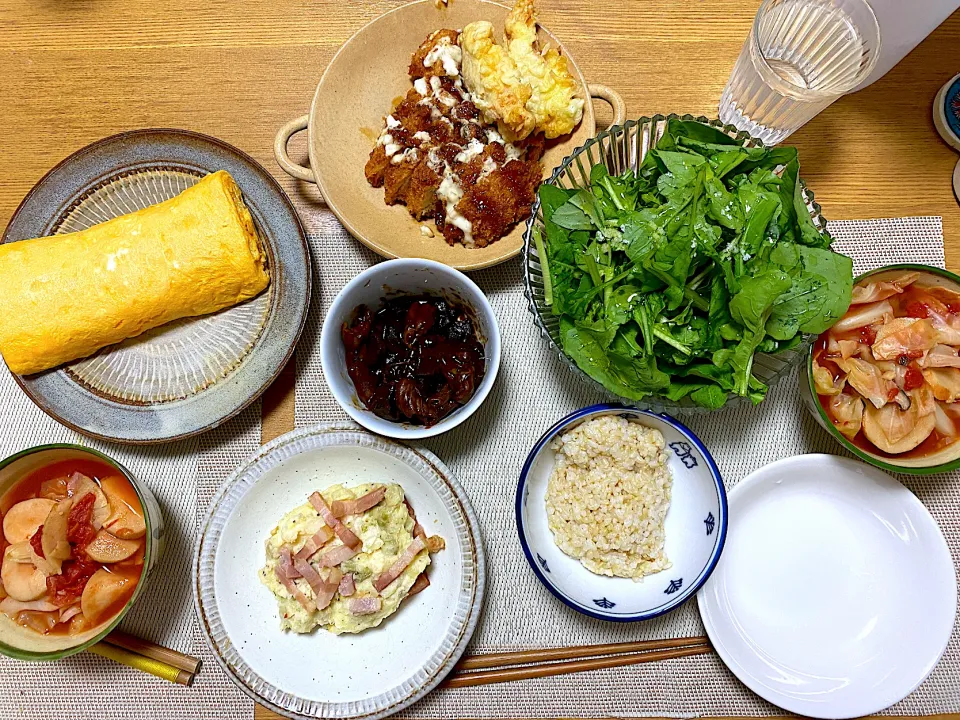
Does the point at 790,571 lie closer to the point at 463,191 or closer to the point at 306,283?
the point at 463,191

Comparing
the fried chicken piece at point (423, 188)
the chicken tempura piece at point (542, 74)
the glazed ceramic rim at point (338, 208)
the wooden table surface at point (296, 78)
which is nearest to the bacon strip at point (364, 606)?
the glazed ceramic rim at point (338, 208)

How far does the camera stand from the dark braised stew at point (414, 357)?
1.48 meters

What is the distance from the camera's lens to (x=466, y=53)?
5.23 ft

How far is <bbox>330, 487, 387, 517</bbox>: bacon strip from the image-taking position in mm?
1549

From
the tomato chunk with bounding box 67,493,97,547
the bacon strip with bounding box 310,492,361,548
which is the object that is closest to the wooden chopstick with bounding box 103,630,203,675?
A: the tomato chunk with bounding box 67,493,97,547

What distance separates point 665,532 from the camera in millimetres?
1636

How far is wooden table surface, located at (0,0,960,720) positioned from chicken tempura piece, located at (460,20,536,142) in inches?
12.8

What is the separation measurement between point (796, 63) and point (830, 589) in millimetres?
1400

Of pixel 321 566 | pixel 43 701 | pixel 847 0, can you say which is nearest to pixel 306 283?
pixel 321 566

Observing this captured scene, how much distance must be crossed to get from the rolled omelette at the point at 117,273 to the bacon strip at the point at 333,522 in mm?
576

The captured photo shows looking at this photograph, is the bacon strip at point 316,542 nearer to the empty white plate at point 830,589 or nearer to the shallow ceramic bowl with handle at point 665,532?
the shallow ceramic bowl with handle at point 665,532

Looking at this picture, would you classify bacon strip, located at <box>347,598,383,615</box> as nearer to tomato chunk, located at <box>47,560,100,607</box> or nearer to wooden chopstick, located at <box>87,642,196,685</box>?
wooden chopstick, located at <box>87,642,196,685</box>

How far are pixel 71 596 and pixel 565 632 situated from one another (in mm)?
1210

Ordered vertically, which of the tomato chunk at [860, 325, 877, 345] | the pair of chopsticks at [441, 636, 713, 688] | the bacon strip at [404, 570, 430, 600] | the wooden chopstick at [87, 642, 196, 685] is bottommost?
the pair of chopsticks at [441, 636, 713, 688]
